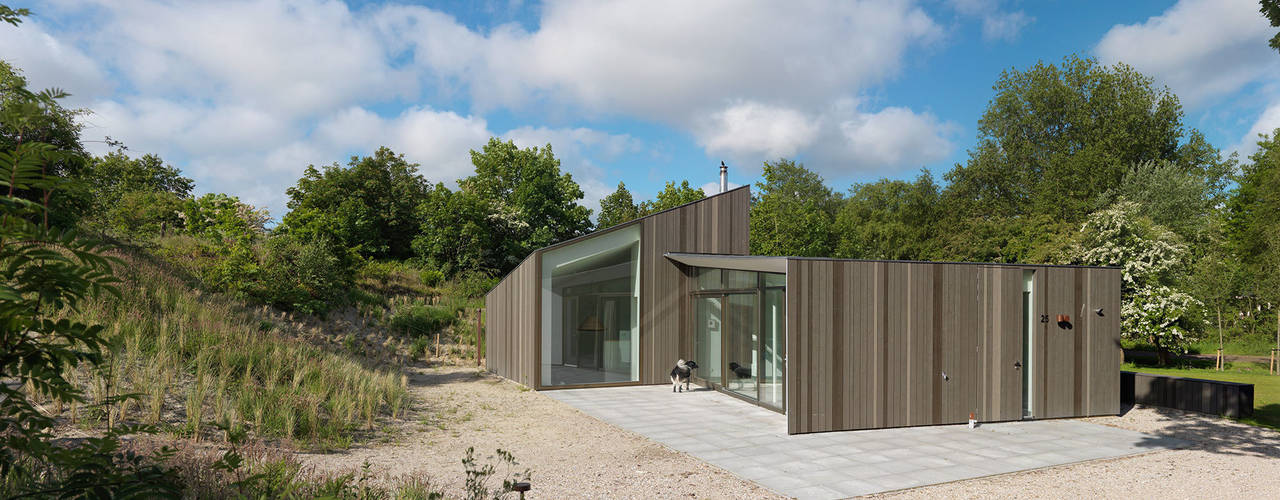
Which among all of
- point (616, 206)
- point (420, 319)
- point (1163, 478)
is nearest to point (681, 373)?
point (1163, 478)

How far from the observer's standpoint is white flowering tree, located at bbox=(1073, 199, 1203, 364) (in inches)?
690

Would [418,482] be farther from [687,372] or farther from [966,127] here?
[966,127]

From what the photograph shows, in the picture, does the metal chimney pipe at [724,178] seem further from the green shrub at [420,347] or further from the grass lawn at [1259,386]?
the green shrub at [420,347]

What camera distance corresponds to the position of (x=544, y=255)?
11805 millimetres

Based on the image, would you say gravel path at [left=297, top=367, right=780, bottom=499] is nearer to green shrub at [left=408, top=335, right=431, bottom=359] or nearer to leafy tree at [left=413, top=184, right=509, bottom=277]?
green shrub at [left=408, top=335, right=431, bottom=359]

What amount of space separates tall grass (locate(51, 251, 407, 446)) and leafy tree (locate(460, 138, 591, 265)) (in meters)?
16.0

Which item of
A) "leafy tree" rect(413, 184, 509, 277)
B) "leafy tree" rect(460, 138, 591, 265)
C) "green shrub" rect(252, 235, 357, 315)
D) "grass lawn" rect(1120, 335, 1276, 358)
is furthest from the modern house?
"grass lawn" rect(1120, 335, 1276, 358)

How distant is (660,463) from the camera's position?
6465 mm

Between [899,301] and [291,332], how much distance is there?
13.4 meters

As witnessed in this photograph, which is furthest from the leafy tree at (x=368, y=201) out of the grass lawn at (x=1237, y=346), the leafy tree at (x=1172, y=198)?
the leafy tree at (x=1172, y=198)

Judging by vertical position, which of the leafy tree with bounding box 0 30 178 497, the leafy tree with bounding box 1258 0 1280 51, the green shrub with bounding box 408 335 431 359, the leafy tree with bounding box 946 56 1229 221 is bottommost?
the green shrub with bounding box 408 335 431 359

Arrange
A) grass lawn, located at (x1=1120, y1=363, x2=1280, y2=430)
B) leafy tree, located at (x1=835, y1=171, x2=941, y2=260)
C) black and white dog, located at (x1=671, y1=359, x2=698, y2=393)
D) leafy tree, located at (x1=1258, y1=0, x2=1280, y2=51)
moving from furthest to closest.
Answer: leafy tree, located at (x1=835, y1=171, x2=941, y2=260) → black and white dog, located at (x1=671, y1=359, x2=698, y2=393) → grass lawn, located at (x1=1120, y1=363, x2=1280, y2=430) → leafy tree, located at (x1=1258, y1=0, x2=1280, y2=51)

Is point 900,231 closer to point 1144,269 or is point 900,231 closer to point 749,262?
point 1144,269

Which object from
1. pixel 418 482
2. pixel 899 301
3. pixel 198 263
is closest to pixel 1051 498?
pixel 899 301
